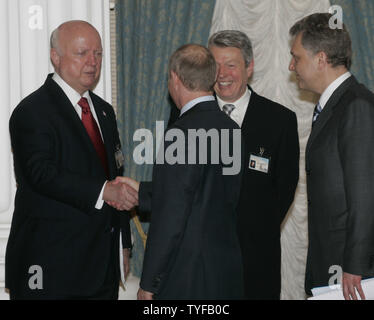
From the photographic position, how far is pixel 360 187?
2.41 meters

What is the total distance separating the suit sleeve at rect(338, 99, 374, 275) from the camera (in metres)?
2.41

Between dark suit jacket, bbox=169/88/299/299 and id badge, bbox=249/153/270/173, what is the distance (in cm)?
2

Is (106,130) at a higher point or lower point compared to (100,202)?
higher

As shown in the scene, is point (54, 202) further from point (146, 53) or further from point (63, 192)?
point (146, 53)

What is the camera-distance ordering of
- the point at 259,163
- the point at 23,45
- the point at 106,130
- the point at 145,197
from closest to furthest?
1. the point at 145,197
2. the point at 106,130
3. the point at 259,163
4. the point at 23,45

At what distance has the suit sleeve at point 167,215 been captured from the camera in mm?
2449

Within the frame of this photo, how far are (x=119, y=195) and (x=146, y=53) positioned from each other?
6.04 feet

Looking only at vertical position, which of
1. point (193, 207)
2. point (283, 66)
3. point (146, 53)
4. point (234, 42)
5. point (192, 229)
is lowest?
point (192, 229)

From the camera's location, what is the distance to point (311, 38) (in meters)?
2.73

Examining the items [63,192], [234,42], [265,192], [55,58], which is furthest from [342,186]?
[55,58]

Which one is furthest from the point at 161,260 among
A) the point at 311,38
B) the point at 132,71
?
the point at 132,71

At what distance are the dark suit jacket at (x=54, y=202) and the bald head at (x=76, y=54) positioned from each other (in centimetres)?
12

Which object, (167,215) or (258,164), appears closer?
(167,215)

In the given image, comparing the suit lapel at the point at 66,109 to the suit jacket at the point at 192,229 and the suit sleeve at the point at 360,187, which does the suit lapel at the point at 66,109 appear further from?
the suit sleeve at the point at 360,187
